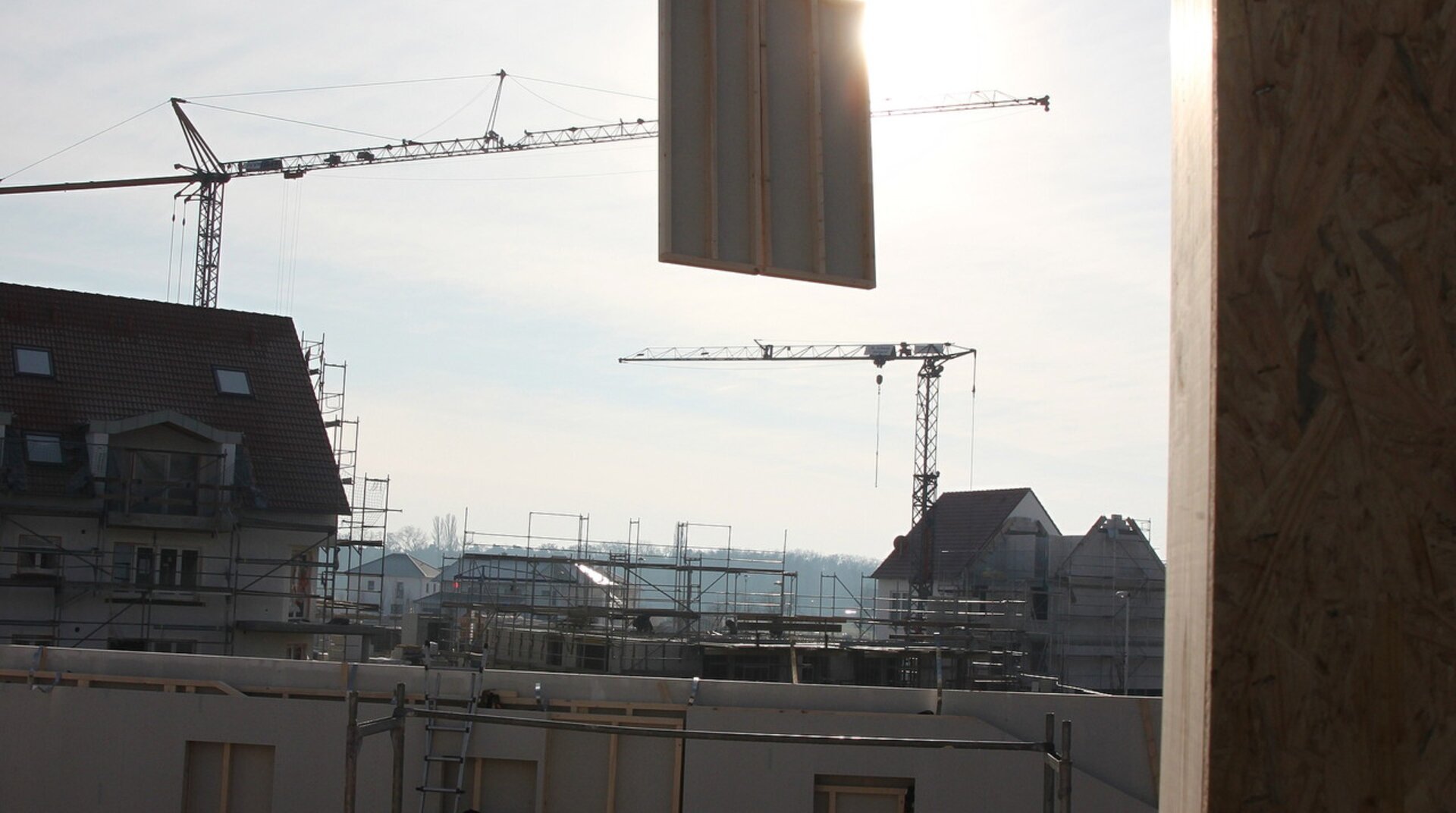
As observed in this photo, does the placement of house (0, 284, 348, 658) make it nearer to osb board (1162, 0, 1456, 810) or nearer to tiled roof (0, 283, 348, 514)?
tiled roof (0, 283, 348, 514)


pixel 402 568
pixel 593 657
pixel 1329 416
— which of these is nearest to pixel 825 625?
pixel 593 657

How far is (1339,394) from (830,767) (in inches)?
456

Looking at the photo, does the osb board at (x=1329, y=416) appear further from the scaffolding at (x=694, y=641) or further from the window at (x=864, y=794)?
the scaffolding at (x=694, y=641)

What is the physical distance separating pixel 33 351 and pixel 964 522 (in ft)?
127

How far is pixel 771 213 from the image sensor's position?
21.7 feet

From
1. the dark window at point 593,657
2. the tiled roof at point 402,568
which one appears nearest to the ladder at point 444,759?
the dark window at point 593,657

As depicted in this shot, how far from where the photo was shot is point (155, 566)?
26.8m

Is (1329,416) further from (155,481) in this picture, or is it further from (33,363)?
(33,363)

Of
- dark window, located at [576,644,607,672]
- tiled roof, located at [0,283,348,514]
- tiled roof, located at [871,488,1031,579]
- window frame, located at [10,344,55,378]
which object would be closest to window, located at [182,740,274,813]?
tiled roof, located at [0,283,348,514]

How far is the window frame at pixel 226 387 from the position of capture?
29484mm

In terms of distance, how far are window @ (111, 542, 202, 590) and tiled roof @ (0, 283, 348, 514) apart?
1867 mm

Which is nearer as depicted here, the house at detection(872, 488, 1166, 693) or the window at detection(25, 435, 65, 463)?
the window at detection(25, 435, 65, 463)

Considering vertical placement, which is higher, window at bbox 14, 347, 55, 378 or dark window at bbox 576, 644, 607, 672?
window at bbox 14, 347, 55, 378

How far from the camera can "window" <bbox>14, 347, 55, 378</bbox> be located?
27.3 metres
